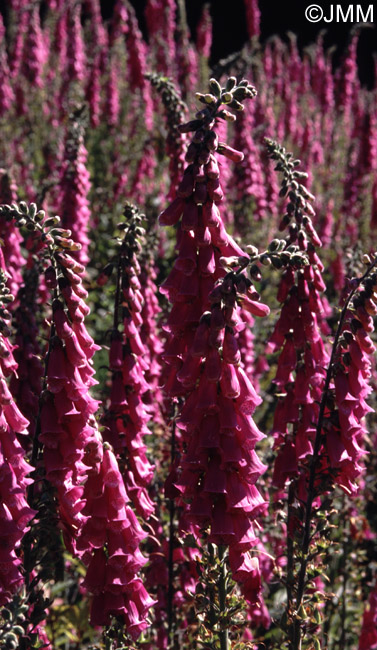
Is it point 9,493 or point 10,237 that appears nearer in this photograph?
point 9,493

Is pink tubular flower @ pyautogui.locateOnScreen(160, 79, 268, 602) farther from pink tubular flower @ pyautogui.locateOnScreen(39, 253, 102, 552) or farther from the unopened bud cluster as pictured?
the unopened bud cluster

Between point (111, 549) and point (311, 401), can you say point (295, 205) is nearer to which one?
point (311, 401)

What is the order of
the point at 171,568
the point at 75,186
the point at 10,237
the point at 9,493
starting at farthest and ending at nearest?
1. the point at 75,186
2. the point at 10,237
3. the point at 171,568
4. the point at 9,493

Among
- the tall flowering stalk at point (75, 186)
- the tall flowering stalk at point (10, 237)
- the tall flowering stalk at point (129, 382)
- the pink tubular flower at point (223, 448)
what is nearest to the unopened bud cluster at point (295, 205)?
the tall flowering stalk at point (129, 382)

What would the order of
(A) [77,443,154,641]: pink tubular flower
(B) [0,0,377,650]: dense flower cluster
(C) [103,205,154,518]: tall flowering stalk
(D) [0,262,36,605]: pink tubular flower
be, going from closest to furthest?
(D) [0,262,36,605]: pink tubular flower < (B) [0,0,377,650]: dense flower cluster < (A) [77,443,154,641]: pink tubular flower < (C) [103,205,154,518]: tall flowering stalk

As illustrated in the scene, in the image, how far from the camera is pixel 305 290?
2955 mm

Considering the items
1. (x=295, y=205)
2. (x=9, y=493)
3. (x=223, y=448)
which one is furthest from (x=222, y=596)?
(x=295, y=205)

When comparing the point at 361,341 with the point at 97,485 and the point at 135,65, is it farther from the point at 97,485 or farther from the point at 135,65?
the point at 135,65

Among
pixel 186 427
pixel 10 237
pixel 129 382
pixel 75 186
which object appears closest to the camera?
pixel 186 427

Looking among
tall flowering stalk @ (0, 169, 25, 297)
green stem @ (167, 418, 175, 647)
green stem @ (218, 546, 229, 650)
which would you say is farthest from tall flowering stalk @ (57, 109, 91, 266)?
green stem @ (218, 546, 229, 650)

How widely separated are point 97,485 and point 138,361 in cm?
78

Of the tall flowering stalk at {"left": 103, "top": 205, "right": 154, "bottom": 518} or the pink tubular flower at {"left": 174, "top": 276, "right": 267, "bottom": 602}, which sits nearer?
the pink tubular flower at {"left": 174, "top": 276, "right": 267, "bottom": 602}

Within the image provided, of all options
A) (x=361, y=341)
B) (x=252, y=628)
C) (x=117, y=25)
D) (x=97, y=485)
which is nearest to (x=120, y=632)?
(x=97, y=485)

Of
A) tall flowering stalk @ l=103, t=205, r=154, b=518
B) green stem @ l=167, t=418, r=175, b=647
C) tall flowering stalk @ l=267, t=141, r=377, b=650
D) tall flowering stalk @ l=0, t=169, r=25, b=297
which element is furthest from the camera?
tall flowering stalk @ l=0, t=169, r=25, b=297
